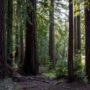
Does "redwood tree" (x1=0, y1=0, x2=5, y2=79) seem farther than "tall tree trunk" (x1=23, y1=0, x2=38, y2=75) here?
No

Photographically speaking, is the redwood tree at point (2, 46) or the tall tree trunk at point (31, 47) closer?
the redwood tree at point (2, 46)

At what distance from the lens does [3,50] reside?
42.7ft

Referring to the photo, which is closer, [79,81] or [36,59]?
[79,81]

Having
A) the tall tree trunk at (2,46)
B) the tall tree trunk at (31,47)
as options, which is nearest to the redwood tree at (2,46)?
the tall tree trunk at (2,46)

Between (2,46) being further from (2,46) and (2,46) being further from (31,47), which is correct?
(31,47)

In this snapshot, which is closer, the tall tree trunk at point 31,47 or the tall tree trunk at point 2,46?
the tall tree trunk at point 2,46

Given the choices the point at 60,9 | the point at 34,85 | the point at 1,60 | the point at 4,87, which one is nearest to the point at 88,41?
the point at 34,85

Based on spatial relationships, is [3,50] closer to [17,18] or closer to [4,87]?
[4,87]

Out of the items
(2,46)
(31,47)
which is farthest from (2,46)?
(31,47)

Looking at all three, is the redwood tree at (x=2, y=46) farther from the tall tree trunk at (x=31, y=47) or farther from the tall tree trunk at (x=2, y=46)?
the tall tree trunk at (x=31, y=47)

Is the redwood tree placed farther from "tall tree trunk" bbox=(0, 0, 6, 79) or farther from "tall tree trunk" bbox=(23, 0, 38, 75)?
"tall tree trunk" bbox=(23, 0, 38, 75)

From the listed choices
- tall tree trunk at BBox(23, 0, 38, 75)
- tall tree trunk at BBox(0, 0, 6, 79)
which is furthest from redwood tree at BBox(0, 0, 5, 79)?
tall tree trunk at BBox(23, 0, 38, 75)

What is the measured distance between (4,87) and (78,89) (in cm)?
335

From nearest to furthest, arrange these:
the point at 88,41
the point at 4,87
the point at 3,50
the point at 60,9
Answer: the point at 4,87 < the point at 3,50 < the point at 88,41 < the point at 60,9
